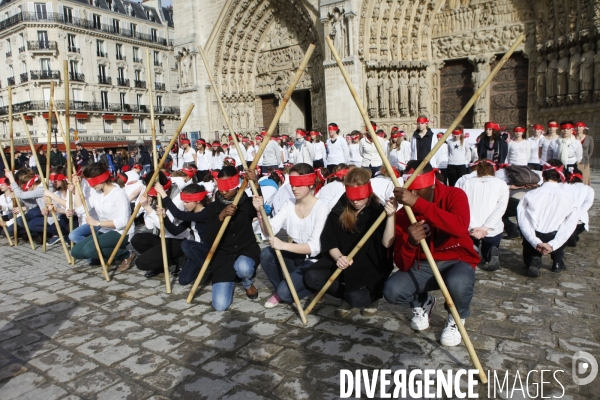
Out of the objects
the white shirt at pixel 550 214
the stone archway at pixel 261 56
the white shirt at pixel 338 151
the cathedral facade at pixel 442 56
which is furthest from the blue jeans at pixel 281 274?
the stone archway at pixel 261 56

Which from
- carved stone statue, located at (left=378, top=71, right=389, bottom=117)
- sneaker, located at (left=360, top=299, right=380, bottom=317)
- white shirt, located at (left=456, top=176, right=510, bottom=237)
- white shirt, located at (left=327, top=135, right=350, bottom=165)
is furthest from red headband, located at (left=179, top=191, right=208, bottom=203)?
carved stone statue, located at (left=378, top=71, right=389, bottom=117)

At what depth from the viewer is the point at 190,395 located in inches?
122

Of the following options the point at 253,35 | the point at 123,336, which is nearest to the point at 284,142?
the point at 253,35

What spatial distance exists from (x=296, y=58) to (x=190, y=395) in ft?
61.4

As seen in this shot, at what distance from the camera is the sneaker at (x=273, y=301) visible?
4.71m

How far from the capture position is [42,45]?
4097 centimetres

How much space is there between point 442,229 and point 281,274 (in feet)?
6.44

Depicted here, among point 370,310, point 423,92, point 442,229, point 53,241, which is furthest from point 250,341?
point 423,92

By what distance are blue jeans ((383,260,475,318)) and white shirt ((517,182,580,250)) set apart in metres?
2.18

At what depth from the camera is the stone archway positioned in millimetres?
19109

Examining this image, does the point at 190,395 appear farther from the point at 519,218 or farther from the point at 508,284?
the point at 519,218

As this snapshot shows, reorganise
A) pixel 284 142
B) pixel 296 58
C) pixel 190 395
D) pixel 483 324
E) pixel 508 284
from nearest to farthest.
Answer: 1. pixel 190 395
2. pixel 483 324
3. pixel 508 284
4. pixel 284 142
5. pixel 296 58

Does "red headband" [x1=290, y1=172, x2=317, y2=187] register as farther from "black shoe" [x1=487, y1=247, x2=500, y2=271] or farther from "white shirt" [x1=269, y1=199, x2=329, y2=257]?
"black shoe" [x1=487, y1=247, x2=500, y2=271]

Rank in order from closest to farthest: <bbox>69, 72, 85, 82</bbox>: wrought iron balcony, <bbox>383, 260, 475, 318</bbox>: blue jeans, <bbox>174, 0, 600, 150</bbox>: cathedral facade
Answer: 1. <bbox>383, 260, 475, 318</bbox>: blue jeans
2. <bbox>174, 0, 600, 150</bbox>: cathedral facade
3. <bbox>69, 72, 85, 82</bbox>: wrought iron balcony
